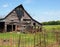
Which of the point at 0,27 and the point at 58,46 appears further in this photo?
the point at 0,27

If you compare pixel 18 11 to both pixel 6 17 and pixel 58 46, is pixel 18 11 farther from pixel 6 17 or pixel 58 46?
pixel 58 46

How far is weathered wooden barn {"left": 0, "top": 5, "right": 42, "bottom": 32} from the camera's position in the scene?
4181cm

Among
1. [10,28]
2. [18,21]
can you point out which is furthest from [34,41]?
[18,21]

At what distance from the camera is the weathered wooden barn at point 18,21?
41.8 m

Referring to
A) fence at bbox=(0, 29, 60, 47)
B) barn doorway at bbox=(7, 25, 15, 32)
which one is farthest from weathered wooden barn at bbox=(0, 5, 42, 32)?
fence at bbox=(0, 29, 60, 47)

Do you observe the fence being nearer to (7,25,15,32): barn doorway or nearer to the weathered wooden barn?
the weathered wooden barn

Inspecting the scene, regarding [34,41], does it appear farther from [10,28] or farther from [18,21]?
[18,21]

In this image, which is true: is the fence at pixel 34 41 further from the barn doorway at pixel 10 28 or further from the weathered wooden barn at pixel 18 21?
the barn doorway at pixel 10 28

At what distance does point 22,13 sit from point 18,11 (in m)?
0.97

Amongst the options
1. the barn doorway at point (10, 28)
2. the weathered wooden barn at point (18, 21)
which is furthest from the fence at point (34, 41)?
the barn doorway at point (10, 28)

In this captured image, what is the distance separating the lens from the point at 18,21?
43250 millimetres

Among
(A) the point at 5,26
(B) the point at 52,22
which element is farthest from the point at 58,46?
(B) the point at 52,22

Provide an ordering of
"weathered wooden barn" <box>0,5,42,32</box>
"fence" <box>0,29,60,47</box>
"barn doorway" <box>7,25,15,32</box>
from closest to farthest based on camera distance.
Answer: "fence" <box>0,29,60,47</box>, "weathered wooden barn" <box>0,5,42,32</box>, "barn doorway" <box>7,25,15,32</box>

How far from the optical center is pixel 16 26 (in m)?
42.2
